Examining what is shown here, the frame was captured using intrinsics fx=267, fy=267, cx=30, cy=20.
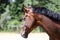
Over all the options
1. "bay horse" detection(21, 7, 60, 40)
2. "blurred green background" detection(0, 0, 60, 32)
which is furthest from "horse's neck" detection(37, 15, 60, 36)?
"blurred green background" detection(0, 0, 60, 32)

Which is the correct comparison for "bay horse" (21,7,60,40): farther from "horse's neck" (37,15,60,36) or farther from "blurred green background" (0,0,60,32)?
"blurred green background" (0,0,60,32)

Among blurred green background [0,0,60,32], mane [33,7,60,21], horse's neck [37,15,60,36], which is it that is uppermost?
mane [33,7,60,21]

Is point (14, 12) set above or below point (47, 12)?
below

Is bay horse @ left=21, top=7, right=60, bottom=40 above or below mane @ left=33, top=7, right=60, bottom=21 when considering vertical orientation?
below

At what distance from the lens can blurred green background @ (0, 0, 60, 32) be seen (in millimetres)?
20219

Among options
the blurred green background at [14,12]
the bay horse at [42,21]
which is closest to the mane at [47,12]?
the bay horse at [42,21]

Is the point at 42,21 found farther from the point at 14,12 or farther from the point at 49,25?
the point at 14,12

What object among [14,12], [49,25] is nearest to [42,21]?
[49,25]

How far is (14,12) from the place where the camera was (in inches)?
882

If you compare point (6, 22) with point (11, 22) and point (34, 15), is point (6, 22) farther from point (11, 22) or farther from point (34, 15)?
point (34, 15)

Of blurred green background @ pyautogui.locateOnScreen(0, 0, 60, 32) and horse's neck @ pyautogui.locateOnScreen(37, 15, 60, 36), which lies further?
blurred green background @ pyautogui.locateOnScreen(0, 0, 60, 32)

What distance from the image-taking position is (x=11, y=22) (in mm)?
21344

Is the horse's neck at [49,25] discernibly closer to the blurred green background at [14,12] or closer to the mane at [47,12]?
the mane at [47,12]

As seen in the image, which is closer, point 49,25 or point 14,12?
point 49,25
